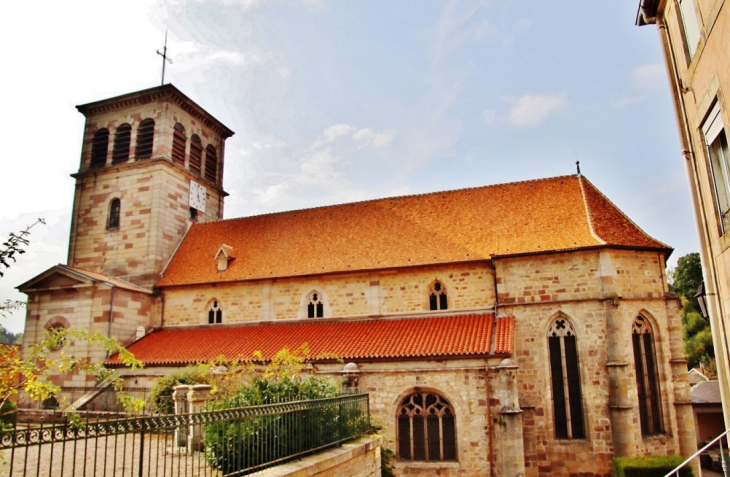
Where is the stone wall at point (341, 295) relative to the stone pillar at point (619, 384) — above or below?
above

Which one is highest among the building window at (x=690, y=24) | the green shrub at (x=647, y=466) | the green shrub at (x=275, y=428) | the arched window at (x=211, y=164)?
the arched window at (x=211, y=164)

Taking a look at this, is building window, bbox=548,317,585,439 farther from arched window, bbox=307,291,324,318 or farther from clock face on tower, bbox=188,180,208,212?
clock face on tower, bbox=188,180,208,212

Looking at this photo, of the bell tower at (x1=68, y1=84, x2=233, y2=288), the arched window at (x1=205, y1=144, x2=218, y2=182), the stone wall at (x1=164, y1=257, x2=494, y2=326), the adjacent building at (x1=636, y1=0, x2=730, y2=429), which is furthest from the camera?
the arched window at (x1=205, y1=144, x2=218, y2=182)

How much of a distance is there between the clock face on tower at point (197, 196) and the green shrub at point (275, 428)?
1630cm

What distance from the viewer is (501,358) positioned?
15.5 meters

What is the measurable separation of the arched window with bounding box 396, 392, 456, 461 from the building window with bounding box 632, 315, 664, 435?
19.5 feet

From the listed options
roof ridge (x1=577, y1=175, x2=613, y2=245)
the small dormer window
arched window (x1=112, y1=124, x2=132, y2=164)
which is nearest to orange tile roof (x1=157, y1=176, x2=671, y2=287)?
roof ridge (x1=577, y1=175, x2=613, y2=245)

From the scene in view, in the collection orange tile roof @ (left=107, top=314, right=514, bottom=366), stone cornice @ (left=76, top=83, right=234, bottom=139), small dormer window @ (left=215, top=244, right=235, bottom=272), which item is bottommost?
orange tile roof @ (left=107, top=314, right=514, bottom=366)

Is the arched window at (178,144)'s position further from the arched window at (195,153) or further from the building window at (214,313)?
the building window at (214,313)

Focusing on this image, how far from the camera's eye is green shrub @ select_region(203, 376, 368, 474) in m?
8.52

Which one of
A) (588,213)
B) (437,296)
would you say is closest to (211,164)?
(437,296)

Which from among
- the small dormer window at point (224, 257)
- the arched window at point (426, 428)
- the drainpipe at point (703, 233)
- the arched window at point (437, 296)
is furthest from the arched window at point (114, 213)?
the drainpipe at point (703, 233)

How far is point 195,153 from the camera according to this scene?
27594mm

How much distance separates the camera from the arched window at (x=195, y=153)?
27.3m
